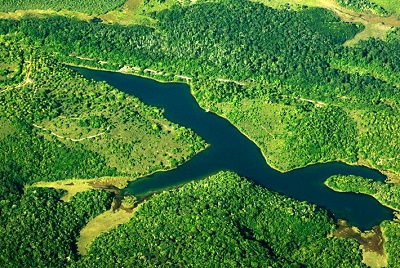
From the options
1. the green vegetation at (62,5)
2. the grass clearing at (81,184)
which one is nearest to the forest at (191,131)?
the green vegetation at (62,5)

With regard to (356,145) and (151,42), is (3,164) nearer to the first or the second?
(151,42)

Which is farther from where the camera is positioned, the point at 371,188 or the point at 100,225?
the point at 371,188

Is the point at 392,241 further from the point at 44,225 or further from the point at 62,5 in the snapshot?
the point at 62,5

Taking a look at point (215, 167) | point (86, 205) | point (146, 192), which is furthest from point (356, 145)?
point (86, 205)

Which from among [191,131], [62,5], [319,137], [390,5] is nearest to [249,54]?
[191,131]

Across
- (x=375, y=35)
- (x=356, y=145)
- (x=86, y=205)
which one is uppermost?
(x=375, y=35)
